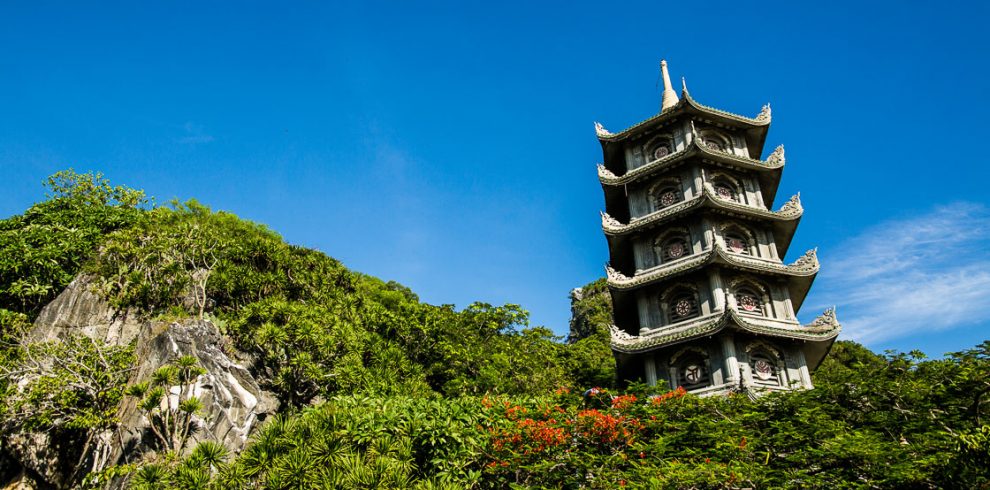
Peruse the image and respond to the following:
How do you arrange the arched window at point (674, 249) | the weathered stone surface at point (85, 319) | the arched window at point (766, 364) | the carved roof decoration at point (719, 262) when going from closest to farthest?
the arched window at point (766, 364) → the carved roof decoration at point (719, 262) → the arched window at point (674, 249) → the weathered stone surface at point (85, 319)

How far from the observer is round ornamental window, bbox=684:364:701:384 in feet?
54.6

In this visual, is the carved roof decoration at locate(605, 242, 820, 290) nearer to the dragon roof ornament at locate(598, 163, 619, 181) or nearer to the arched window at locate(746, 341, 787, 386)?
the arched window at locate(746, 341, 787, 386)

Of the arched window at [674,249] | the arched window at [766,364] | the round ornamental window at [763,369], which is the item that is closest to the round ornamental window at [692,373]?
the arched window at [766,364]

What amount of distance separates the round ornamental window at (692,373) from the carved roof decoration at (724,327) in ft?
3.55

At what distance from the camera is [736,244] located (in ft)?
62.7

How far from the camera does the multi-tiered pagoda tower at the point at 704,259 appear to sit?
54.4 ft

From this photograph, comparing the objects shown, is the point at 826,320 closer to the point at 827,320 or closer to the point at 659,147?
the point at 827,320

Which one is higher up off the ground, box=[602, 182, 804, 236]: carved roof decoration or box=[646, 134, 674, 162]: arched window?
box=[646, 134, 674, 162]: arched window

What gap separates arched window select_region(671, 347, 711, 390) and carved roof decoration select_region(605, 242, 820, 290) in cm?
243

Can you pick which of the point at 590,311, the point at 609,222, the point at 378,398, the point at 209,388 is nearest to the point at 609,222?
the point at 609,222

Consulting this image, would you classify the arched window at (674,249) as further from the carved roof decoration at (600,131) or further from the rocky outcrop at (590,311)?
the rocky outcrop at (590,311)

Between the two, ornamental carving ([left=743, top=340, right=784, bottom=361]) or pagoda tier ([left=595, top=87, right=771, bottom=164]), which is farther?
pagoda tier ([left=595, top=87, right=771, bottom=164])

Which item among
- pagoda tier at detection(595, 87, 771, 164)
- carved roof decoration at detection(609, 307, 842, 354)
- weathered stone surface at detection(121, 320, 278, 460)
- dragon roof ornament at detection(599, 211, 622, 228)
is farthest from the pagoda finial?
weathered stone surface at detection(121, 320, 278, 460)

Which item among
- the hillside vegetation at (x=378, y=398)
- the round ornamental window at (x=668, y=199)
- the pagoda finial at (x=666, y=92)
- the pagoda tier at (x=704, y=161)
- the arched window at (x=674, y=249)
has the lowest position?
the hillside vegetation at (x=378, y=398)
